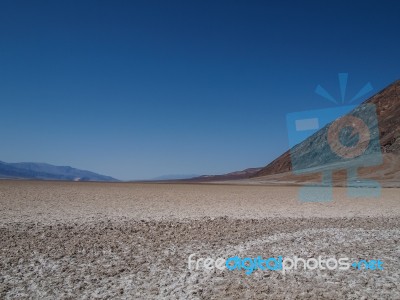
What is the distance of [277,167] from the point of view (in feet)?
422

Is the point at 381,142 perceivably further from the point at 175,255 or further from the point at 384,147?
the point at 175,255

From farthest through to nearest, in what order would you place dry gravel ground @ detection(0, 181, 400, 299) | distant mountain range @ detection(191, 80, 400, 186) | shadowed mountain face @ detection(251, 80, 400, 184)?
shadowed mountain face @ detection(251, 80, 400, 184) < distant mountain range @ detection(191, 80, 400, 186) < dry gravel ground @ detection(0, 181, 400, 299)

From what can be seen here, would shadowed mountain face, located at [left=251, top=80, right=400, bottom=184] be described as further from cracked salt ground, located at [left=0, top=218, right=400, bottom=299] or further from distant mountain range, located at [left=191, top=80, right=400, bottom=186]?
cracked salt ground, located at [left=0, top=218, right=400, bottom=299]

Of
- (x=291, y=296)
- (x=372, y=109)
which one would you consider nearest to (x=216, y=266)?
(x=291, y=296)

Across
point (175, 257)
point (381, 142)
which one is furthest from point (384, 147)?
point (175, 257)

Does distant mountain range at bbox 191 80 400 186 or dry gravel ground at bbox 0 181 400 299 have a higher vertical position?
distant mountain range at bbox 191 80 400 186

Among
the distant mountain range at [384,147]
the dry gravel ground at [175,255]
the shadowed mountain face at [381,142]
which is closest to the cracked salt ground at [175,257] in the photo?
the dry gravel ground at [175,255]

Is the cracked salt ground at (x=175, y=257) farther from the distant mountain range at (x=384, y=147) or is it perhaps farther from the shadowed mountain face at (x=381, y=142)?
the shadowed mountain face at (x=381, y=142)

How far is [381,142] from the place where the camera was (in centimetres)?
8581

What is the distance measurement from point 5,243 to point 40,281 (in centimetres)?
354

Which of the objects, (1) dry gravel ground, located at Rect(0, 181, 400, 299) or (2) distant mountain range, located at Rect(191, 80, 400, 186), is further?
(2) distant mountain range, located at Rect(191, 80, 400, 186)

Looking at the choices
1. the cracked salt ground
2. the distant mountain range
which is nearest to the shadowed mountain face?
the distant mountain range

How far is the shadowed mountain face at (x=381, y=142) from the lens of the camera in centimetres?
7507

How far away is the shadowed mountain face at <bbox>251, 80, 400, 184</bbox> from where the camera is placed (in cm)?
7507
